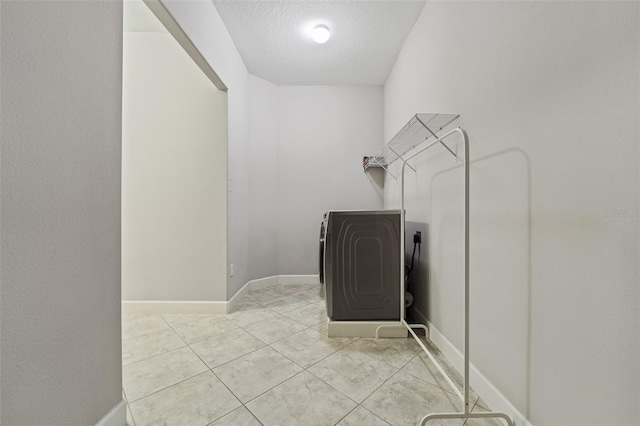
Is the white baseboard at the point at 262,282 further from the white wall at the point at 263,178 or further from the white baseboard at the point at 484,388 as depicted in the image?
the white baseboard at the point at 484,388

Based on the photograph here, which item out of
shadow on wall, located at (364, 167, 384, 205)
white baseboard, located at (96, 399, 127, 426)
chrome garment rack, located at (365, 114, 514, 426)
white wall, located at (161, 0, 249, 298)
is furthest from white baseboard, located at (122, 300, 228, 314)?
shadow on wall, located at (364, 167, 384, 205)

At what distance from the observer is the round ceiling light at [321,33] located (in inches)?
89.0

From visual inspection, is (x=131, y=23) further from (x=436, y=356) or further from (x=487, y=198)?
(x=436, y=356)

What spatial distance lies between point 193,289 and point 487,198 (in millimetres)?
2438

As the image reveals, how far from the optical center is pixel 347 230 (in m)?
1.92

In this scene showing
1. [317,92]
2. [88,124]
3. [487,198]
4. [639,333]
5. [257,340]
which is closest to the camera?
[639,333]

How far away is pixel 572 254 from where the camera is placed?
80 centimetres

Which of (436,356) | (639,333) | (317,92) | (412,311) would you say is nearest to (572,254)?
(639,333)

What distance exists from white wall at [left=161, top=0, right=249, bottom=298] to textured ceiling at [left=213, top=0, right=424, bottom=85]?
0.57ft

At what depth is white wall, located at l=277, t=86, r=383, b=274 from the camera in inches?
135

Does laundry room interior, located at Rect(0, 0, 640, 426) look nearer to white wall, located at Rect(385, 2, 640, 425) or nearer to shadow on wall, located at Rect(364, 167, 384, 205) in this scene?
white wall, located at Rect(385, 2, 640, 425)

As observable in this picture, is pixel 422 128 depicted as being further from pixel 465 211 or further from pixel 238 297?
pixel 238 297

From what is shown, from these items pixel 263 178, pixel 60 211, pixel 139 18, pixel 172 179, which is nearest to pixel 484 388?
pixel 60 211

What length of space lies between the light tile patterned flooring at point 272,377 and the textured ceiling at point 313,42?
261 cm
